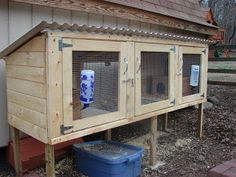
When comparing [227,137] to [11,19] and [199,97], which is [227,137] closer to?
[199,97]

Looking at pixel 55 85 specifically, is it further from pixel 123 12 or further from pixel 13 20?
pixel 123 12

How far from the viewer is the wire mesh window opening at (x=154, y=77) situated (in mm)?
2914

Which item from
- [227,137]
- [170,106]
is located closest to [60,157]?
[170,106]

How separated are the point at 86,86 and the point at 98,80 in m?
0.25

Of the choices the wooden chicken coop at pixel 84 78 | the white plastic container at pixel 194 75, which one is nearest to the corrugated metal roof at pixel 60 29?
the wooden chicken coop at pixel 84 78

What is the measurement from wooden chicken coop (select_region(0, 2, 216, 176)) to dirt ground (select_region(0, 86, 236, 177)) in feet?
1.01

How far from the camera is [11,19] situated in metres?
2.83

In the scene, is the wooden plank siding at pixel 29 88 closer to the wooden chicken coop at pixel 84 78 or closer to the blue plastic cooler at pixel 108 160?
the wooden chicken coop at pixel 84 78

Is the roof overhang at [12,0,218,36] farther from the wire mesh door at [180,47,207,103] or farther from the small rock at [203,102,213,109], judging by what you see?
the small rock at [203,102,213,109]

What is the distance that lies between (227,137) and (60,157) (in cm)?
224

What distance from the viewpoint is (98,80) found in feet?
8.27

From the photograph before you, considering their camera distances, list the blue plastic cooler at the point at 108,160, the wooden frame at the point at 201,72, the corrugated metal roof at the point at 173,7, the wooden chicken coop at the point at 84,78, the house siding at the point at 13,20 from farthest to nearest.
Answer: the corrugated metal roof at the point at 173,7 → the wooden frame at the point at 201,72 → the house siding at the point at 13,20 → the blue plastic cooler at the point at 108,160 → the wooden chicken coop at the point at 84,78

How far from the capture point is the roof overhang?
297 cm

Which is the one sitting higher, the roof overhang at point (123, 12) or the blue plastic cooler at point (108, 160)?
the roof overhang at point (123, 12)
